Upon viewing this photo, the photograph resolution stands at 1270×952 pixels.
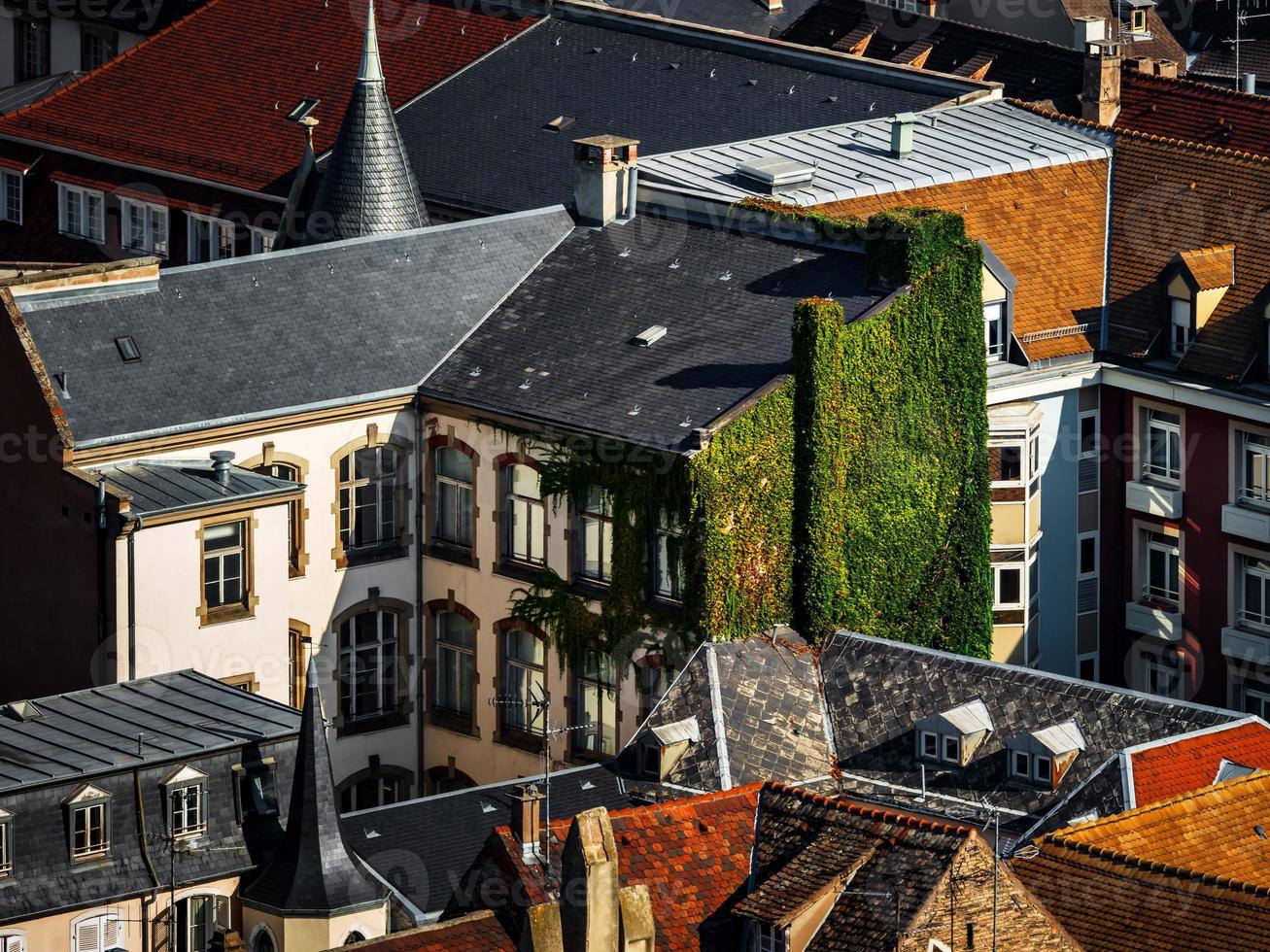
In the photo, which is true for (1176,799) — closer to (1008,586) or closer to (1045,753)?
(1045,753)

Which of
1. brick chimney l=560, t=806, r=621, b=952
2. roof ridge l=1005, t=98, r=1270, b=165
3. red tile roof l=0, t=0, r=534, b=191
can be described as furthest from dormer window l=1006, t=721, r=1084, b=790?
red tile roof l=0, t=0, r=534, b=191

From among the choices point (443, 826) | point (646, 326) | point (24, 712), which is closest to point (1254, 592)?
point (646, 326)

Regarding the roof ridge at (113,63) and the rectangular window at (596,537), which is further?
the roof ridge at (113,63)

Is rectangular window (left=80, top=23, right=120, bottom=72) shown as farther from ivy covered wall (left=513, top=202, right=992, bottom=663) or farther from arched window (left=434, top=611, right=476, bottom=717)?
ivy covered wall (left=513, top=202, right=992, bottom=663)

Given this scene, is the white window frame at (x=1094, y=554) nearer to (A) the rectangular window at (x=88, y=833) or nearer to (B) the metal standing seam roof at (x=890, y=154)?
(B) the metal standing seam roof at (x=890, y=154)

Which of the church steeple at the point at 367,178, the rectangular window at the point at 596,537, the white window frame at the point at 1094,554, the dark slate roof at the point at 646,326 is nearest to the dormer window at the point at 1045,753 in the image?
the dark slate roof at the point at 646,326

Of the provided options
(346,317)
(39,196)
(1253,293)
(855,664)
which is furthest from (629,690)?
(39,196)
